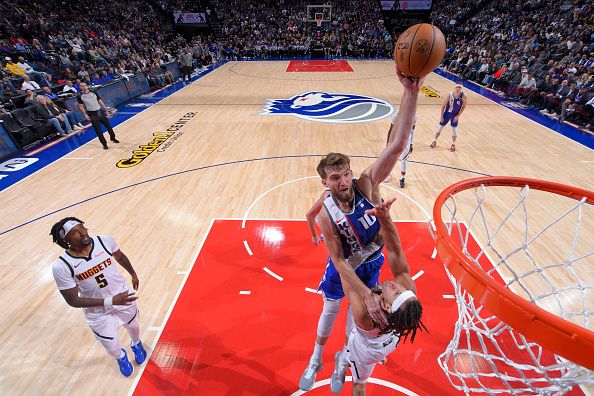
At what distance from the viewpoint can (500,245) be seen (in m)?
5.07

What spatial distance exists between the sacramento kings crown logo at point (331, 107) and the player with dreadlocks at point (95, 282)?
8.95m

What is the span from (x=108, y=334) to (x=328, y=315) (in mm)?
2070

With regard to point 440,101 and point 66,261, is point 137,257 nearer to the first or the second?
point 66,261

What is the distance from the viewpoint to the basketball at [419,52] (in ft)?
8.27

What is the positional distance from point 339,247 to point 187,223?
4.09 m

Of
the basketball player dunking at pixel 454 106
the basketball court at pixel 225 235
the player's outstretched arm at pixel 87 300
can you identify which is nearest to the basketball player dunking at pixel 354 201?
the basketball court at pixel 225 235

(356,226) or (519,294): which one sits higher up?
(356,226)

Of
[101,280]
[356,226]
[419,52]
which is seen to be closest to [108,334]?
[101,280]

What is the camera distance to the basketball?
2.52 metres

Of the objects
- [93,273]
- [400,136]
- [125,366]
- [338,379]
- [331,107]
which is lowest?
[331,107]

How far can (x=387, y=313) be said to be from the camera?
1.72 meters

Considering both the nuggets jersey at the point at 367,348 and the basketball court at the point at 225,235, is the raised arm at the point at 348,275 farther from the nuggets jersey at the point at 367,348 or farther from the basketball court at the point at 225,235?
the basketball court at the point at 225,235

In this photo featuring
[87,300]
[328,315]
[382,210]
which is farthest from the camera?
[328,315]

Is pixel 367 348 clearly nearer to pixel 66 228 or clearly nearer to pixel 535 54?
pixel 66 228
